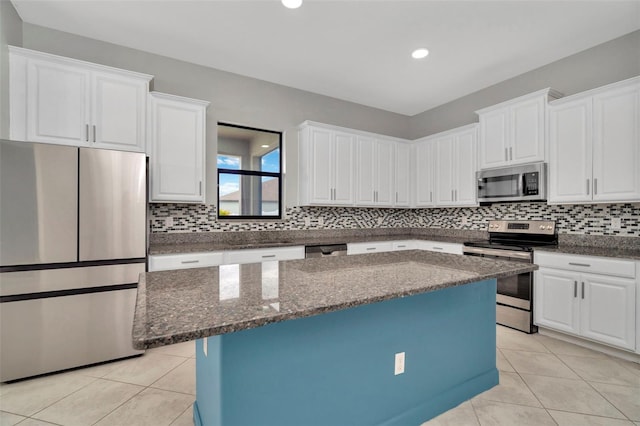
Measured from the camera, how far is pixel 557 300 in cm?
290

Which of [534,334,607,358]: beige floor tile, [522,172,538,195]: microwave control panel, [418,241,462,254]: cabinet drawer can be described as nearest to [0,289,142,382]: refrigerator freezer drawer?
[418,241,462,254]: cabinet drawer

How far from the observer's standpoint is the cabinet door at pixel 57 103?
2.50 meters

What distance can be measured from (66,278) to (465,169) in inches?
175

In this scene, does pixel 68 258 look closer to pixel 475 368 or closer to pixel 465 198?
pixel 475 368

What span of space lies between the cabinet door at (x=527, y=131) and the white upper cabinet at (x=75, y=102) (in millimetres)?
3916

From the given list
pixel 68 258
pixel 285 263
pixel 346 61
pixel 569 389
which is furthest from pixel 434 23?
pixel 68 258

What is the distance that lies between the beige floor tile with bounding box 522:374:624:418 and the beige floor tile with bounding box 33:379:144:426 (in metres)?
2.78

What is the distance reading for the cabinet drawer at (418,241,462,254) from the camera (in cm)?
379

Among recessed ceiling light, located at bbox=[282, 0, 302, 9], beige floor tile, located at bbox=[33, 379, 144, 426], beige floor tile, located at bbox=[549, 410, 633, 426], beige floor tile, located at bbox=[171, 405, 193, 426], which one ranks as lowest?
beige floor tile, located at bbox=[33, 379, 144, 426]

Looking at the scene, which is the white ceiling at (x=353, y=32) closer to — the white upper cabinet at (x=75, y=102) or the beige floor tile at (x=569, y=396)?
the white upper cabinet at (x=75, y=102)

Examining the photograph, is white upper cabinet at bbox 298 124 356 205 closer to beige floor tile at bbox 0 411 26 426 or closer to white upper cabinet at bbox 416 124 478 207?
white upper cabinet at bbox 416 124 478 207

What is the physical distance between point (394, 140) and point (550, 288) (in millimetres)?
2753

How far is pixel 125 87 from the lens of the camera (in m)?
2.82

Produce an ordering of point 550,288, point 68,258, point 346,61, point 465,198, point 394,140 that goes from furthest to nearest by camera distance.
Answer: point 394,140 < point 465,198 < point 346,61 < point 550,288 < point 68,258
